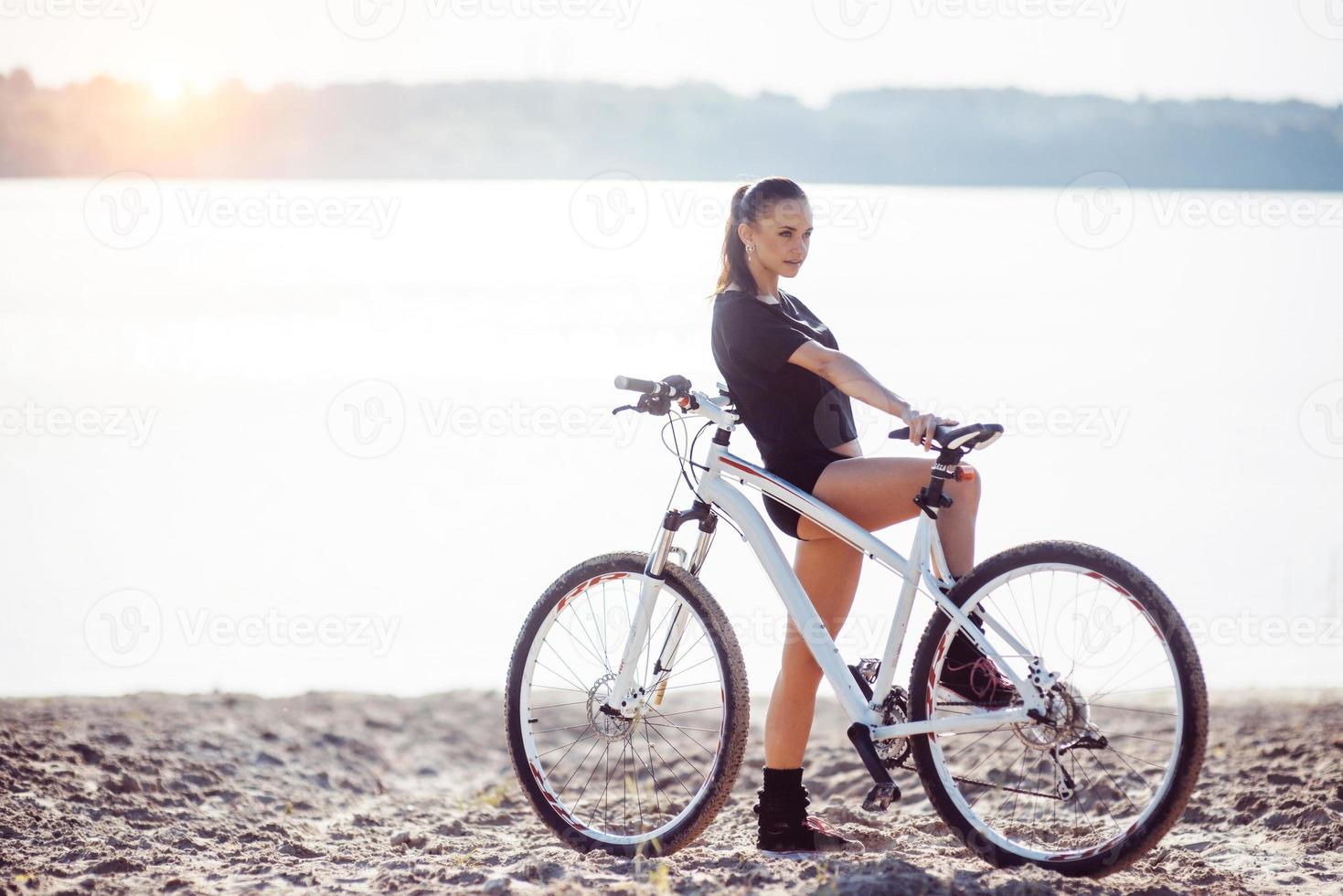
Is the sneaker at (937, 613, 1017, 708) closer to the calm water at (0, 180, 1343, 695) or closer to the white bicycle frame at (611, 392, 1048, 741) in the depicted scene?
the white bicycle frame at (611, 392, 1048, 741)

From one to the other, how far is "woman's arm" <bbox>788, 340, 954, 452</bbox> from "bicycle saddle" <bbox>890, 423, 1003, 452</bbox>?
0.02 metres

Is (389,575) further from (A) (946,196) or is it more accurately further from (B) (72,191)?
(A) (946,196)

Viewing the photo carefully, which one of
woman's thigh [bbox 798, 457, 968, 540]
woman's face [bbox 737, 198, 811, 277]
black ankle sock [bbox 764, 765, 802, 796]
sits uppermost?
woman's face [bbox 737, 198, 811, 277]

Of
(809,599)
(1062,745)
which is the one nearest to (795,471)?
(809,599)

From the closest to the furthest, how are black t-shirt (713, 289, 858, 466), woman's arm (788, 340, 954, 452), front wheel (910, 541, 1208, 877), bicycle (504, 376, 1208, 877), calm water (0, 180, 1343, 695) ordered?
front wheel (910, 541, 1208, 877), bicycle (504, 376, 1208, 877), woman's arm (788, 340, 954, 452), black t-shirt (713, 289, 858, 466), calm water (0, 180, 1343, 695)

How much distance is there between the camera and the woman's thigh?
3535 mm

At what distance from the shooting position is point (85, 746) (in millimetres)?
4895

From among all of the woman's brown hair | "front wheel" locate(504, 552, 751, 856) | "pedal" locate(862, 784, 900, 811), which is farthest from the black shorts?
"pedal" locate(862, 784, 900, 811)

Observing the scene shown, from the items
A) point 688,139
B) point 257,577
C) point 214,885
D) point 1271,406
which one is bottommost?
point 214,885

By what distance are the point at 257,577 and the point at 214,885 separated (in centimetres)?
425

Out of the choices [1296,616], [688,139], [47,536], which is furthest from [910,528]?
[688,139]

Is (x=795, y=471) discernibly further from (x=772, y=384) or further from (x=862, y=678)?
(x=862, y=678)

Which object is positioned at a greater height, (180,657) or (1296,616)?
(1296,616)

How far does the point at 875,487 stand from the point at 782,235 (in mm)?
757
